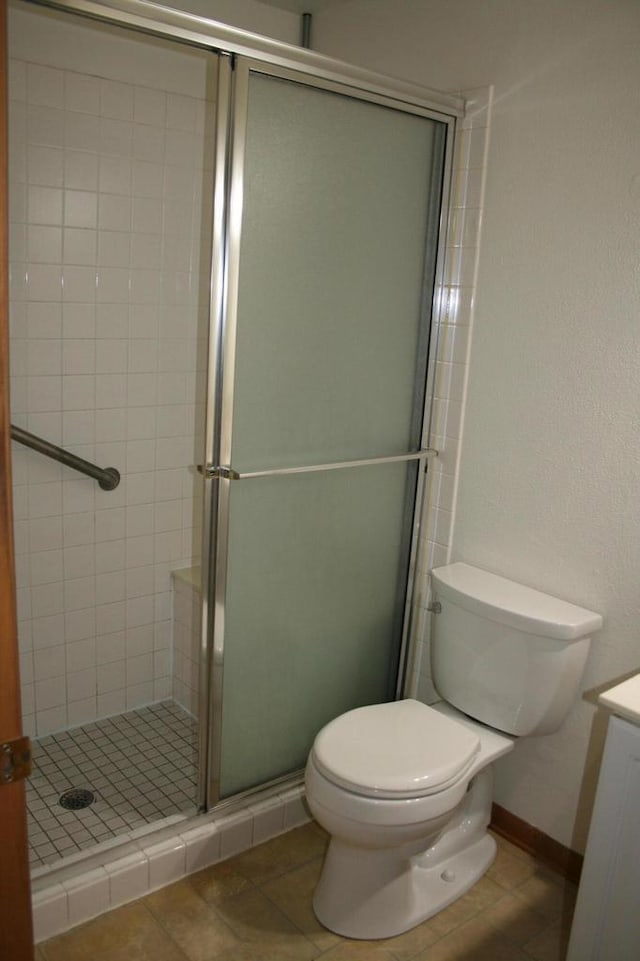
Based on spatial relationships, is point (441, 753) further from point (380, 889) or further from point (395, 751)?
point (380, 889)

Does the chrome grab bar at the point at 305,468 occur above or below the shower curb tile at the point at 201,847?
above

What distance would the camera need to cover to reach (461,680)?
2.23 metres

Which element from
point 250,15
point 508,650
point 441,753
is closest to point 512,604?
point 508,650

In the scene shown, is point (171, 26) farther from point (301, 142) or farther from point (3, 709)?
point (3, 709)

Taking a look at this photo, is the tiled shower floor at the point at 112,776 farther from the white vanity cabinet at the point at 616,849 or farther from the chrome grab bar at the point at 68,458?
the white vanity cabinet at the point at 616,849

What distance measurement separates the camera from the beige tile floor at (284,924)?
1915mm

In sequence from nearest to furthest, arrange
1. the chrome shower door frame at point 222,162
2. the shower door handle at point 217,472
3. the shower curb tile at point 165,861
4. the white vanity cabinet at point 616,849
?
the white vanity cabinet at point 616,849 < the chrome shower door frame at point 222,162 < the shower door handle at point 217,472 < the shower curb tile at point 165,861

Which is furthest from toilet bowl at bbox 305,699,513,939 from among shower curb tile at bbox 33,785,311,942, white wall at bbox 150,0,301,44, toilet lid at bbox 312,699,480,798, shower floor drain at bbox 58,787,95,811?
white wall at bbox 150,0,301,44

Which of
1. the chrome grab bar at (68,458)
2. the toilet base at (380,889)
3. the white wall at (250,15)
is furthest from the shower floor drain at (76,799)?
the white wall at (250,15)

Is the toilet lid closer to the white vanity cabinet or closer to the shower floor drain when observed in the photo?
the white vanity cabinet

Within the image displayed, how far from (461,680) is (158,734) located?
1.09 m

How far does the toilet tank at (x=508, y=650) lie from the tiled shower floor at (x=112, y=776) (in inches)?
33.3

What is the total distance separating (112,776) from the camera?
2.47 meters

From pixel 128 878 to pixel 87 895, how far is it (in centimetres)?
11
